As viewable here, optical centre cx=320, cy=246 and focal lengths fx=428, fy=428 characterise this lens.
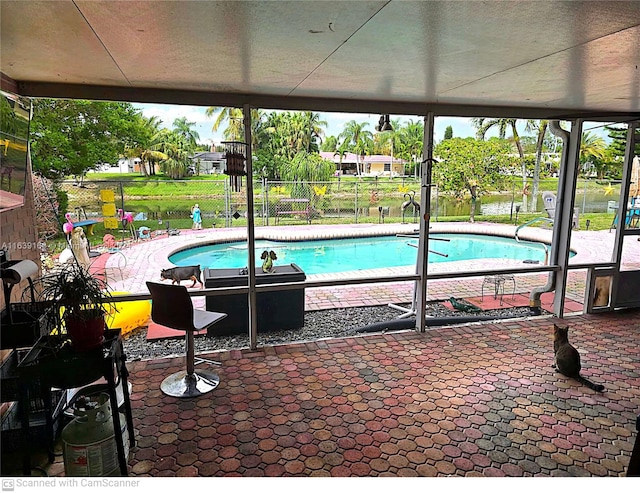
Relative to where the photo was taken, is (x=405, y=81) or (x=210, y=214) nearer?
(x=405, y=81)

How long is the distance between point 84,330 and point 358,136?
21.1 metres

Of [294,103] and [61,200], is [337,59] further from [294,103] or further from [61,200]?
[61,200]

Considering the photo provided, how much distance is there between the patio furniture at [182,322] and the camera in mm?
2814

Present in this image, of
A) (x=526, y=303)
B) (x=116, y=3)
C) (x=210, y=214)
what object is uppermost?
(x=116, y=3)

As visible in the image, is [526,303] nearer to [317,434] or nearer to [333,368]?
[333,368]

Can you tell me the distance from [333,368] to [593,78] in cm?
274

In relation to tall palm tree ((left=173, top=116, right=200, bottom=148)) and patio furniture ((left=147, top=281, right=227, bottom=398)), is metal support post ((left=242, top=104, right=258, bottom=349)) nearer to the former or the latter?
patio furniture ((left=147, top=281, right=227, bottom=398))

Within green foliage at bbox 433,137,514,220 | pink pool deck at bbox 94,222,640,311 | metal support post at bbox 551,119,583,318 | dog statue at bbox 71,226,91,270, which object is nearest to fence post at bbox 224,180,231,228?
pink pool deck at bbox 94,222,640,311

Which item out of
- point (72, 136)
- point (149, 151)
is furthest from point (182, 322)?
point (149, 151)

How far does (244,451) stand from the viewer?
2.39 m

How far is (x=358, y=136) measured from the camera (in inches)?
866

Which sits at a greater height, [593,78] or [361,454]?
[593,78]
